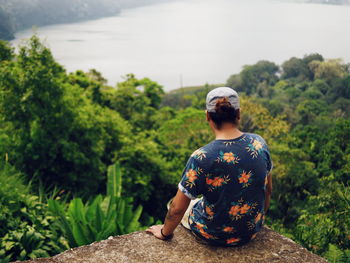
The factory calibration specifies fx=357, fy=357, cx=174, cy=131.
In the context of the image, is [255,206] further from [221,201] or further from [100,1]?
[100,1]

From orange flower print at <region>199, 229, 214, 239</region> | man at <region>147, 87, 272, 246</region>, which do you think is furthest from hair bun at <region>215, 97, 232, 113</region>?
orange flower print at <region>199, 229, 214, 239</region>

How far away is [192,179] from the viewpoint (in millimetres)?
2508

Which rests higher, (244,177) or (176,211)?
(244,177)

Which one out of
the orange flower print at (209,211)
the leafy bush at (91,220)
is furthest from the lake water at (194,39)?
the orange flower print at (209,211)

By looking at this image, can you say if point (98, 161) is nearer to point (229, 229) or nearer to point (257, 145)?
point (229, 229)

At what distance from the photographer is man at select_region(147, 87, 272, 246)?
2.46 metres

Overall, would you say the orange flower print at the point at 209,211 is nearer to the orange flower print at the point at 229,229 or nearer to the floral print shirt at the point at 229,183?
the floral print shirt at the point at 229,183

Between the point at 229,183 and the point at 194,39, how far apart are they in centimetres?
14746

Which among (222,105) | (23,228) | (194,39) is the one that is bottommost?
(23,228)

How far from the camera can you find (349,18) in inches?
5527

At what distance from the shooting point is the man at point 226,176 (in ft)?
8.07

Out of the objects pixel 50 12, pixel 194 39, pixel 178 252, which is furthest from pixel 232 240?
pixel 194 39

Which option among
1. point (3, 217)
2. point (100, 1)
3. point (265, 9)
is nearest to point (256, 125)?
point (3, 217)

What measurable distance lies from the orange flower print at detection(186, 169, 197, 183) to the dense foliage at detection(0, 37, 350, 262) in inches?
92.7
